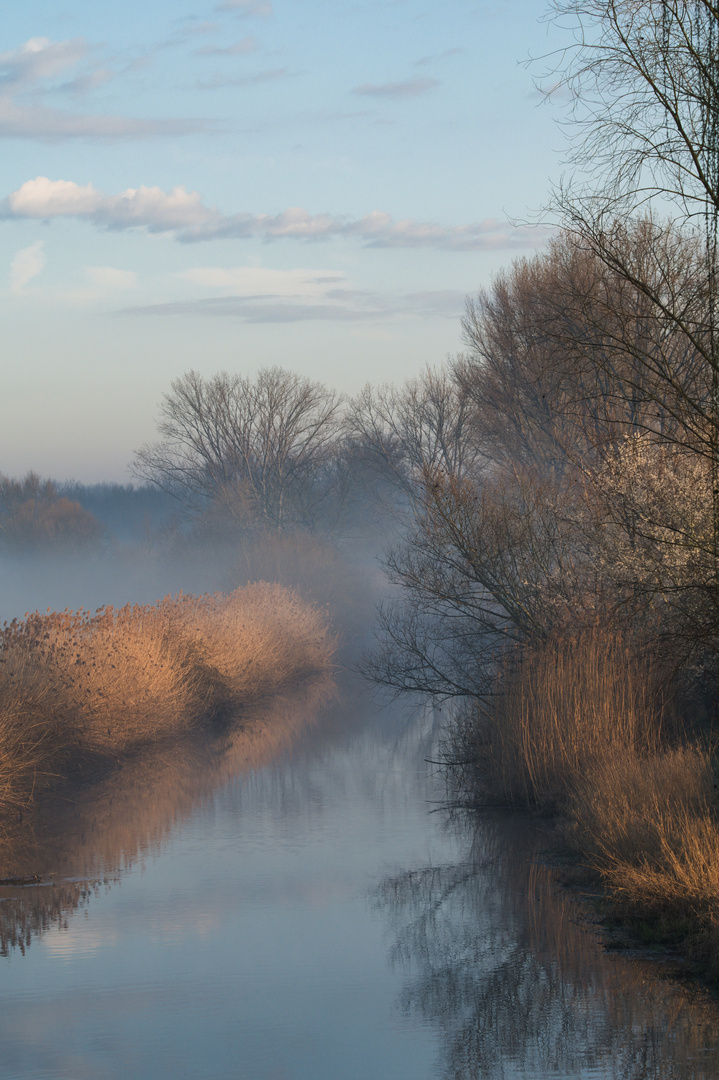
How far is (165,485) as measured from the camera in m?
51.9

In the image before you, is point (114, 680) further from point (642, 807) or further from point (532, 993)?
point (532, 993)

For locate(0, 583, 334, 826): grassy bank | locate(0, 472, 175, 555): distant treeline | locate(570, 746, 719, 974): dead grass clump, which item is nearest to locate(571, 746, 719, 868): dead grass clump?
locate(570, 746, 719, 974): dead grass clump

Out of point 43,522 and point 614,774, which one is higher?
point 43,522

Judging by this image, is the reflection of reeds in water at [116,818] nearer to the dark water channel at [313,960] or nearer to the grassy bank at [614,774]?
the dark water channel at [313,960]

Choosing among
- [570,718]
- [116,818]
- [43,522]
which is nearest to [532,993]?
[570,718]

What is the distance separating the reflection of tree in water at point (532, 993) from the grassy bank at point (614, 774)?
0.51 metres

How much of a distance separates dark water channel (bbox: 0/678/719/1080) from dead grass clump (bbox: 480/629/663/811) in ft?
2.35

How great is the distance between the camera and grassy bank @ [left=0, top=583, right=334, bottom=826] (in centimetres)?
1513

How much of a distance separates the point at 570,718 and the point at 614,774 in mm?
2248

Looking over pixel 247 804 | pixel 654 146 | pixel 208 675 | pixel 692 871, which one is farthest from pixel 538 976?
pixel 208 675

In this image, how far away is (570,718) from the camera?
12.7 meters

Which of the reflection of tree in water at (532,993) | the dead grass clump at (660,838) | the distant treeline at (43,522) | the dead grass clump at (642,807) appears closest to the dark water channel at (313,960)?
the reflection of tree in water at (532,993)

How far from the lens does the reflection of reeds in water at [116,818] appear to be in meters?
10.1

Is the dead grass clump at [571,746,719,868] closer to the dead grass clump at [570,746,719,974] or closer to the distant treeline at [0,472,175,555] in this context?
the dead grass clump at [570,746,719,974]
